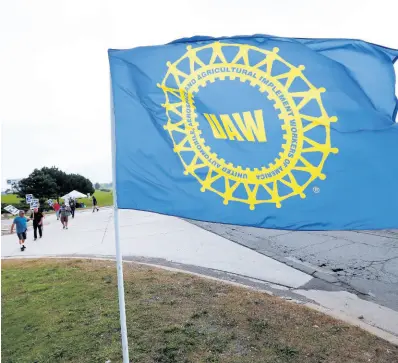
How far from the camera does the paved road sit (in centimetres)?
761

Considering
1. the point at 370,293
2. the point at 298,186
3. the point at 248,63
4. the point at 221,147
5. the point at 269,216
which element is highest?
the point at 248,63

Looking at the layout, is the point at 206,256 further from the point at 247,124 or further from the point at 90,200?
the point at 90,200

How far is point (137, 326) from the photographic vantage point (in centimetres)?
570

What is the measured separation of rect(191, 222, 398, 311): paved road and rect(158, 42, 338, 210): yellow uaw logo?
3.96m

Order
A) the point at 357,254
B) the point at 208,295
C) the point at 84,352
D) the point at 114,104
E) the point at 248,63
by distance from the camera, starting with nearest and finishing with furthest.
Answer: the point at 114,104, the point at 248,63, the point at 84,352, the point at 208,295, the point at 357,254

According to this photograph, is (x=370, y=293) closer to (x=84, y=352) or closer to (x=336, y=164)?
(x=336, y=164)

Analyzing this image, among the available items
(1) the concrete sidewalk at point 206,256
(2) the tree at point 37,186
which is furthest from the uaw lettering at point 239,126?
(2) the tree at point 37,186

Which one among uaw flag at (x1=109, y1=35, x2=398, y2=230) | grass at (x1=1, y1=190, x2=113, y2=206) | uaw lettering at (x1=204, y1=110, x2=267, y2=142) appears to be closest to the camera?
uaw flag at (x1=109, y1=35, x2=398, y2=230)

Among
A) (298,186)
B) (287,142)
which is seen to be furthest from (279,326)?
(287,142)

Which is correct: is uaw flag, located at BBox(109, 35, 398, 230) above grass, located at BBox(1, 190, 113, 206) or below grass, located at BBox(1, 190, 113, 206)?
above

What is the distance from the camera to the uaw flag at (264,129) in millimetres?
4137

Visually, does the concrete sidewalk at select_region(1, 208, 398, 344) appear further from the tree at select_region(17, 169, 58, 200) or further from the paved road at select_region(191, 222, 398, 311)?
the tree at select_region(17, 169, 58, 200)

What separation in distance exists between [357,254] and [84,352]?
25.9ft

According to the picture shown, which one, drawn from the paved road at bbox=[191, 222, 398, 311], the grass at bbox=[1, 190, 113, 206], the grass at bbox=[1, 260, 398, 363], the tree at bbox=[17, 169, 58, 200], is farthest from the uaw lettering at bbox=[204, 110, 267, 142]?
the tree at bbox=[17, 169, 58, 200]
